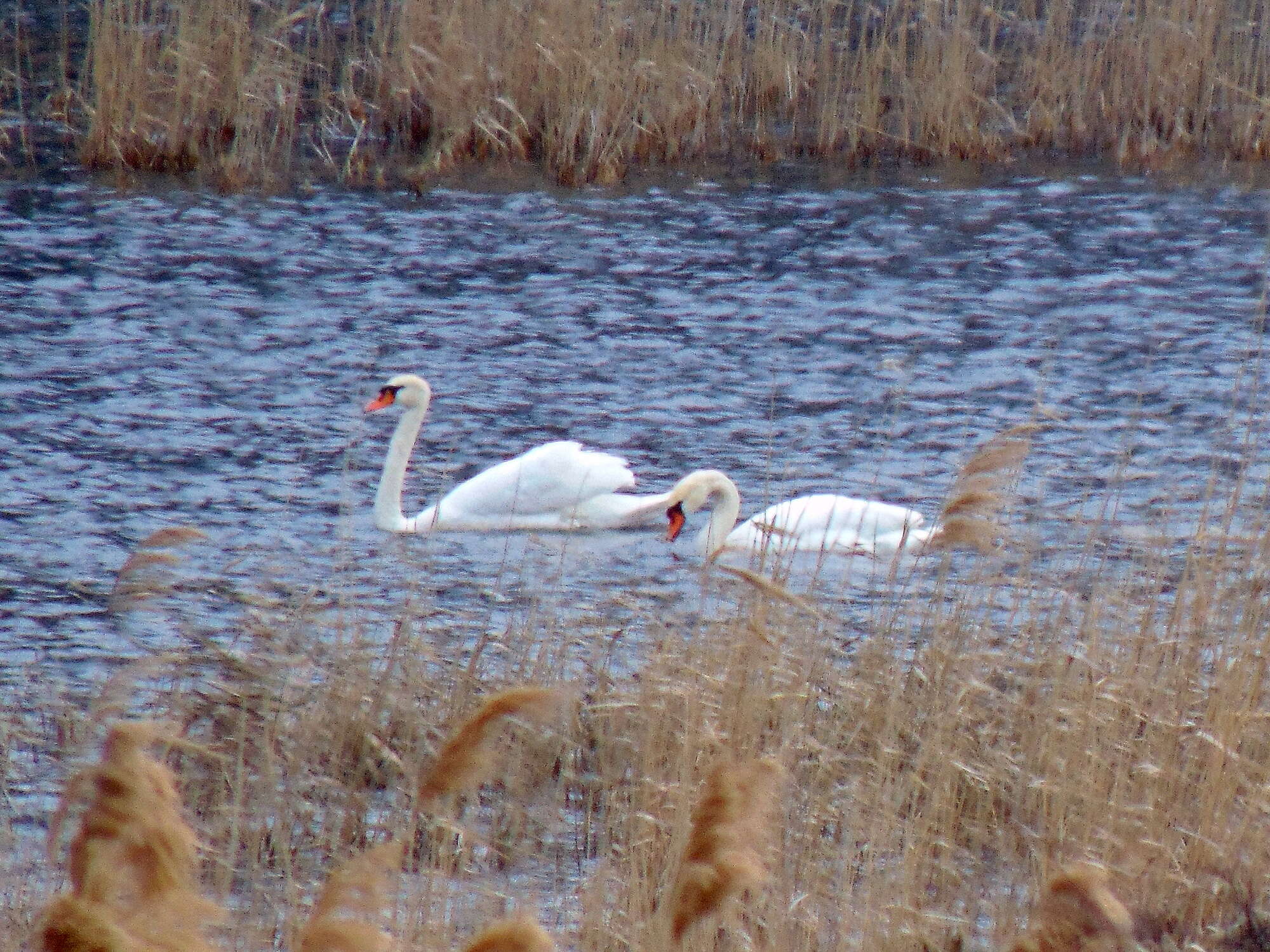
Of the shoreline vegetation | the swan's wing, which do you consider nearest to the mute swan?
the swan's wing

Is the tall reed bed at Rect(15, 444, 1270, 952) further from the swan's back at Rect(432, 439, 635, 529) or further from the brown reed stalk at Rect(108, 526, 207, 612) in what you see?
the swan's back at Rect(432, 439, 635, 529)

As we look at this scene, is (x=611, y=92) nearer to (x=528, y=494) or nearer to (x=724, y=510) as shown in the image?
(x=528, y=494)

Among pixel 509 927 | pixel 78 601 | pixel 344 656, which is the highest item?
pixel 509 927

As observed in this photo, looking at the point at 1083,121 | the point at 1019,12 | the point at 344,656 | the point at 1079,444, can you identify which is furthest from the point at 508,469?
the point at 1019,12

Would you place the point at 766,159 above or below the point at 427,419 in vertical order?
above

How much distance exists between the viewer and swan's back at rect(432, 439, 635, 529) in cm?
665

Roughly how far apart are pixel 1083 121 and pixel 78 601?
7.74 m

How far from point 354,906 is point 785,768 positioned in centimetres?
135

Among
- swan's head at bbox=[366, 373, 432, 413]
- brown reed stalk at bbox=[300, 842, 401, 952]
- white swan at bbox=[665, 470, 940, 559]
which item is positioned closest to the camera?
brown reed stalk at bbox=[300, 842, 401, 952]

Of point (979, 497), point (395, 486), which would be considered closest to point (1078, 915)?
point (979, 497)

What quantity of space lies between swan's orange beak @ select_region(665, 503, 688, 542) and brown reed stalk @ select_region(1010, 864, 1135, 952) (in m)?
4.54

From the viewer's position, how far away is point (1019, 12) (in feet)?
40.8

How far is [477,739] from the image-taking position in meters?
1.90

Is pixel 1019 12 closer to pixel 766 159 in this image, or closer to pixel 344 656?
pixel 766 159
